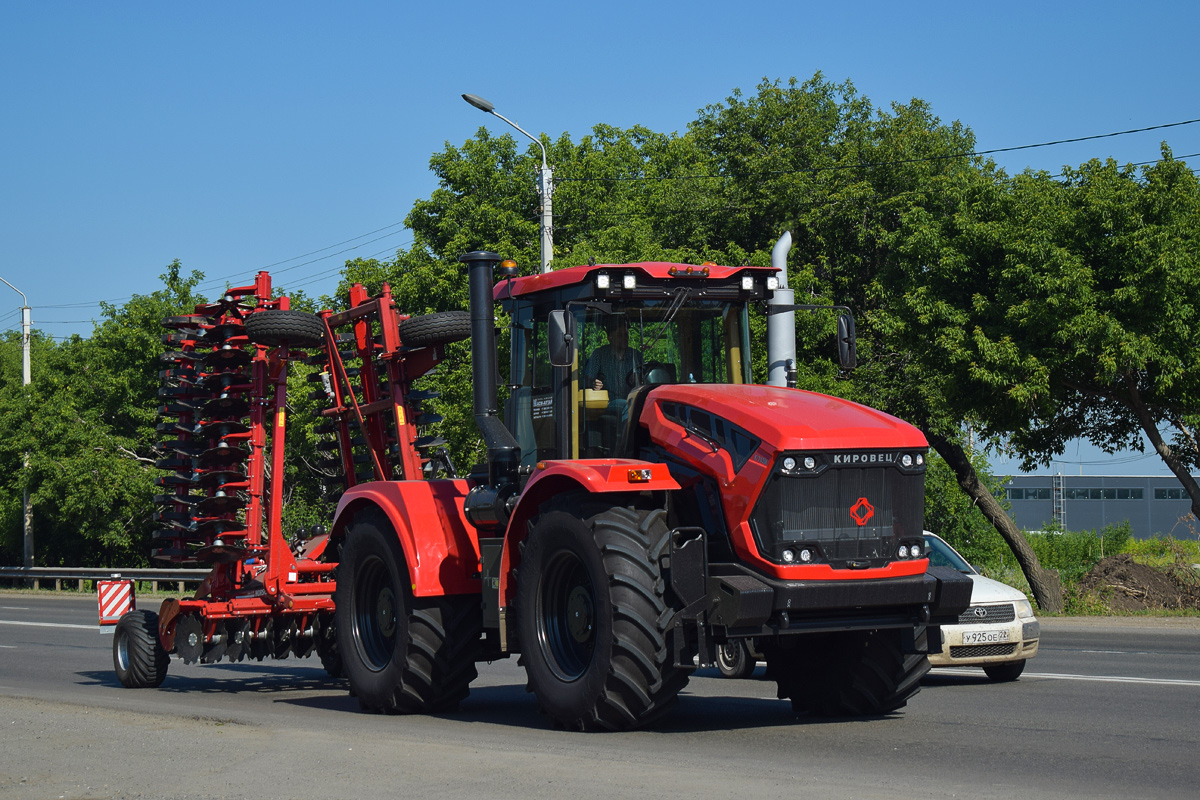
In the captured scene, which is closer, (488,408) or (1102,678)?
(488,408)

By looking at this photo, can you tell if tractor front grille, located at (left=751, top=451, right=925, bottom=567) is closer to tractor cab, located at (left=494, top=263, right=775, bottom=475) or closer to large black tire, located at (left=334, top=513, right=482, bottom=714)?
tractor cab, located at (left=494, top=263, right=775, bottom=475)

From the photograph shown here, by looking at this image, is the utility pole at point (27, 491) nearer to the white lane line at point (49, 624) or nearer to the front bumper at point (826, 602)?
the white lane line at point (49, 624)

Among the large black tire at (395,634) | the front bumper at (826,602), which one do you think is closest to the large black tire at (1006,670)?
the front bumper at (826,602)

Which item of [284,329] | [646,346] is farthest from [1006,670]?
[284,329]

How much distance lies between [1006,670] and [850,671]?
168 inches

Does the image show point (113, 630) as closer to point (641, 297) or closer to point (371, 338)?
point (371, 338)

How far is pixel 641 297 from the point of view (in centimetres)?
985

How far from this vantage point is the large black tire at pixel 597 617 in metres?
8.47

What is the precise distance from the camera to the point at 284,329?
42.5ft

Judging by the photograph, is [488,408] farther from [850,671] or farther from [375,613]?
[850,671]

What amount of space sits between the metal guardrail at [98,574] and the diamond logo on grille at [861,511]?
26783 mm

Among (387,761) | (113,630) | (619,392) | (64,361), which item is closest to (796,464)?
(619,392)

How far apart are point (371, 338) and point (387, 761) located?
5896 mm

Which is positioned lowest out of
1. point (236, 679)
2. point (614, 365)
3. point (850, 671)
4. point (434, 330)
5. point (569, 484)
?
point (236, 679)
